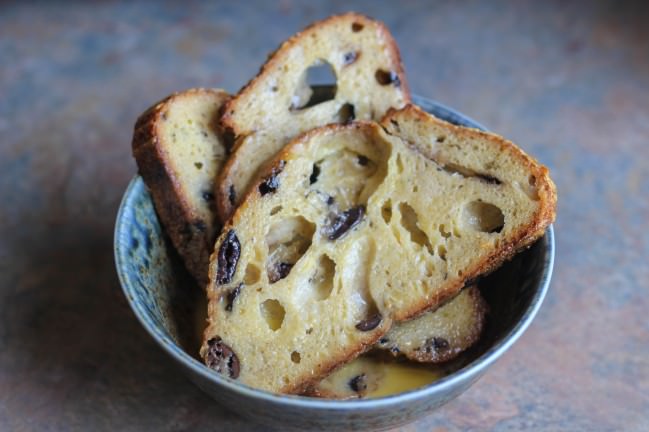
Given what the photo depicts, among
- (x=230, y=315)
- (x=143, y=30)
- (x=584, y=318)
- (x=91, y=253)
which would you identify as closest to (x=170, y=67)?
(x=143, y=30)

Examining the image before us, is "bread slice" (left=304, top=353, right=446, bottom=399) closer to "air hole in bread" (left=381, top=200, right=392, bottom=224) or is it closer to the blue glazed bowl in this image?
the blue glazed bowl

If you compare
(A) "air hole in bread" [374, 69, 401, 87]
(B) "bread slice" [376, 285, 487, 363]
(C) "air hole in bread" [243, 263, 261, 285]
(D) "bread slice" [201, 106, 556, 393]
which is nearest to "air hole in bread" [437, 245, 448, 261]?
(D) "bread slice" [201, 106, 556, 393]

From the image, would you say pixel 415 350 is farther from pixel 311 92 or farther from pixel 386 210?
pixel 311 92

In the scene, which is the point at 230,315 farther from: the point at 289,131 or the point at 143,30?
the point at 143,30

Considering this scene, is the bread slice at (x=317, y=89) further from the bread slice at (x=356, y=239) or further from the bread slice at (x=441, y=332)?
the bread slice at (x=441, y=332)

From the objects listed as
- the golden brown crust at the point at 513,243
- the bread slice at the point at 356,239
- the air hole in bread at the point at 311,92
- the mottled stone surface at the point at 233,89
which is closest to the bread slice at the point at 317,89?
the air hole in bread at the point at 311,92

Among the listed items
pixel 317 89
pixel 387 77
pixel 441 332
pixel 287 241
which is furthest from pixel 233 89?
pixel 441 332
